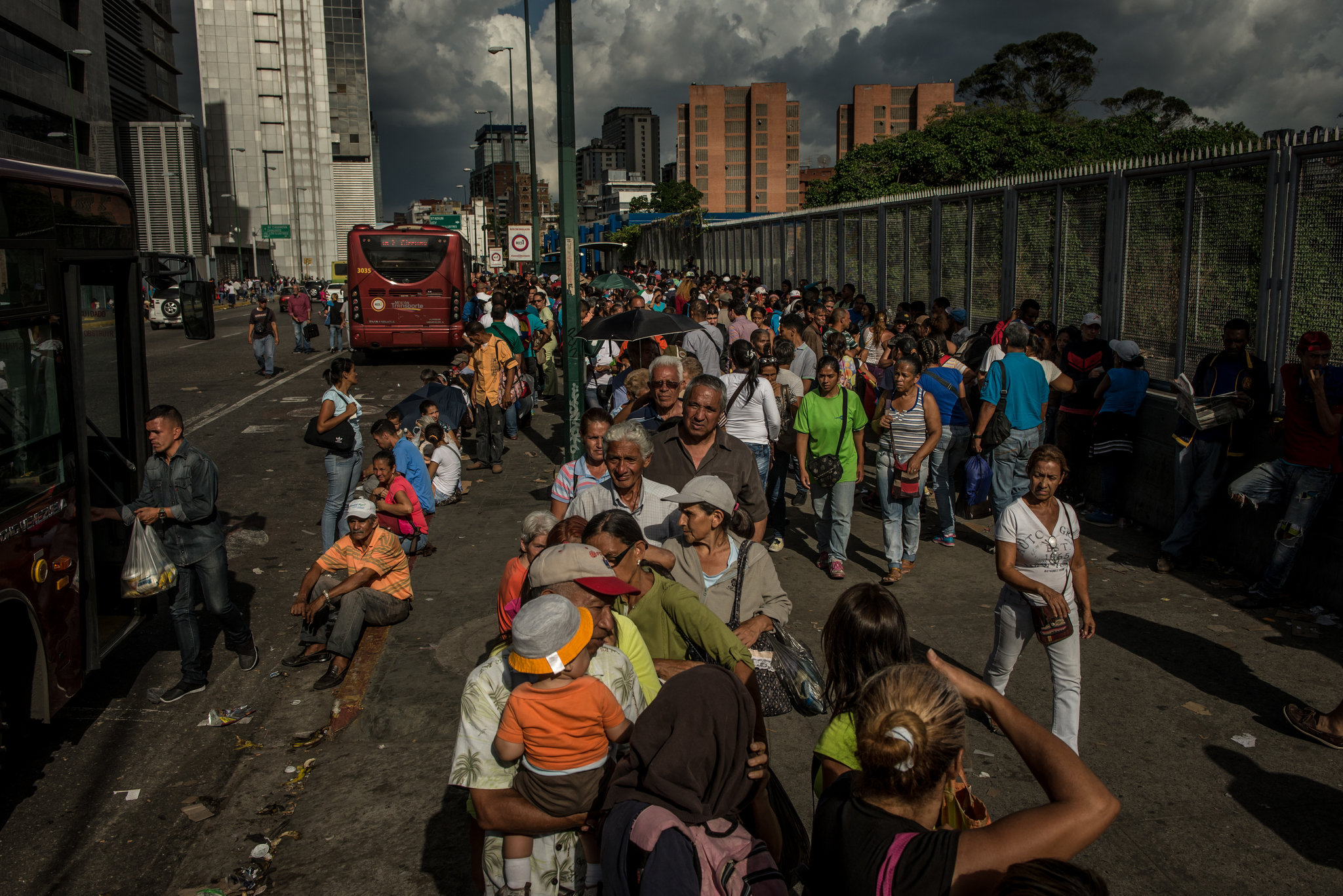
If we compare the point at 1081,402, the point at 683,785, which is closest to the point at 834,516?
the point at 1081,402

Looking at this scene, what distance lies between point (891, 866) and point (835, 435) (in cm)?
556

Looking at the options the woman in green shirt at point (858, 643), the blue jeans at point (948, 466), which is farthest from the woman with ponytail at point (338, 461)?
the woman in green shirt at point (858, 643)

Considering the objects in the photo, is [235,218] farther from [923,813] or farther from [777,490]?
[923,813]

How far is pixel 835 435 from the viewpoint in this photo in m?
7.66

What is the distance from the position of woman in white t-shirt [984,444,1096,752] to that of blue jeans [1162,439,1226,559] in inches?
136

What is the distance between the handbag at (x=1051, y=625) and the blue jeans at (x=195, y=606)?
192 inches

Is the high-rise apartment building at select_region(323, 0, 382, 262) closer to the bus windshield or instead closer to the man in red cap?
the bus windshield

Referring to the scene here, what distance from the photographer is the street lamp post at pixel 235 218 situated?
9462 centimetres

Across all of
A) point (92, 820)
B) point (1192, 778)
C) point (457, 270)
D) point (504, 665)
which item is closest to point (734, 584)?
point (504, 665)

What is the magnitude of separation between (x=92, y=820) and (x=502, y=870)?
110 inches

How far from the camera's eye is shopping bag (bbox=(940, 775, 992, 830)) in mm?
2621

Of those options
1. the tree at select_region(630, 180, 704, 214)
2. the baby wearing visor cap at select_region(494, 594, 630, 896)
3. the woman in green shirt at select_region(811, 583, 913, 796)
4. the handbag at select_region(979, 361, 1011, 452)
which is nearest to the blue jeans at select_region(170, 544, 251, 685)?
the baby wearing visor cap at select_region(494, 594, 630, 896)

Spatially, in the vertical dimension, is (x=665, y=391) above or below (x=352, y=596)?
above

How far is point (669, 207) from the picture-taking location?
122m
